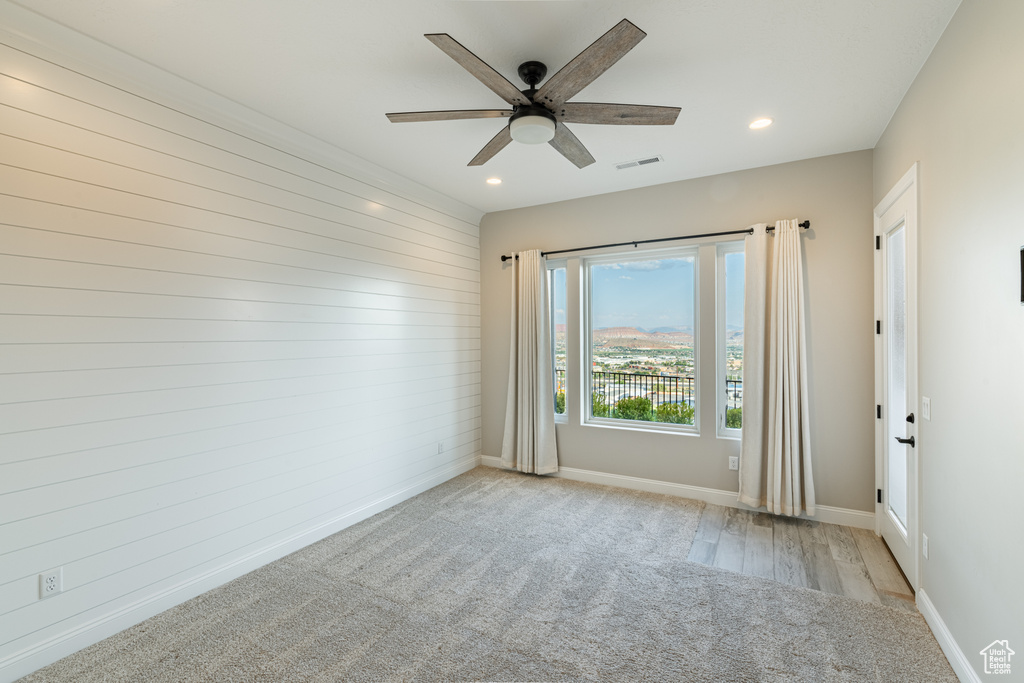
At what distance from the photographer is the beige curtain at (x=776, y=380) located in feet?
11.3

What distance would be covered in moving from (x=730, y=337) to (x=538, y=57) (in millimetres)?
2786

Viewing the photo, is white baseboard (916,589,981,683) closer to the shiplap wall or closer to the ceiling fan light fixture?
the ceiling fan light fixture

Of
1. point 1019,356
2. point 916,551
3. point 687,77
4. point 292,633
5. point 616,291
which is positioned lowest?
point 292,633

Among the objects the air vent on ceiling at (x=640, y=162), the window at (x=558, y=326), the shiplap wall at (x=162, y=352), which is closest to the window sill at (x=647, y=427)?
the window at (x=558, y=326)

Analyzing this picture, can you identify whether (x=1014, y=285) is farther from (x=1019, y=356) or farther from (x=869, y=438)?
(x=869, y=438)

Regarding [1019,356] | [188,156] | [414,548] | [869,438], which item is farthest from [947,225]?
[188,156]

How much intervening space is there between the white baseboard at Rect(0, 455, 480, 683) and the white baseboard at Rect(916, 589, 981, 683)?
3.47 meters

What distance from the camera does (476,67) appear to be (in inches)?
73.2

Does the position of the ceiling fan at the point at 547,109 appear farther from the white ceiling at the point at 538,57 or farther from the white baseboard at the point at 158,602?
the white baseboard at the point at 158,602

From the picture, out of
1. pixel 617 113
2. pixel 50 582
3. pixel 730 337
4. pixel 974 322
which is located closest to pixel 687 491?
pixel 730 337

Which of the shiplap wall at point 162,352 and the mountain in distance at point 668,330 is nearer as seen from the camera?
the shiplap wall at point 162,352

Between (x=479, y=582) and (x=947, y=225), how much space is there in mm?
2959

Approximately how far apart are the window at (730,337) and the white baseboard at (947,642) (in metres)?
1.67

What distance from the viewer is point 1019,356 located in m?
1.47
